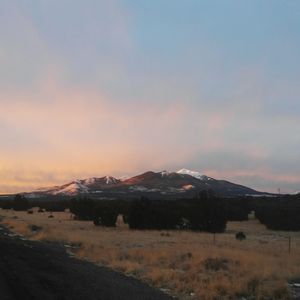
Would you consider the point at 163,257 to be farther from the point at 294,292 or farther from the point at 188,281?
the point at 294,292

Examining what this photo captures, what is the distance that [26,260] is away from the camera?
19.9 m

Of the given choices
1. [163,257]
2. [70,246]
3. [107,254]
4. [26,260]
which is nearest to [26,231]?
[70,246]

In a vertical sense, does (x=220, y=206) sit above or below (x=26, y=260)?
above

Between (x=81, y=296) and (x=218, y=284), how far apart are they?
4.99 meters

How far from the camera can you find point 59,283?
50.2 feet

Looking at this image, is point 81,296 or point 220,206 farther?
point 220,206

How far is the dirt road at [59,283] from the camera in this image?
13453mm

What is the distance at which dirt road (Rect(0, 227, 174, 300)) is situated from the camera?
13.5m

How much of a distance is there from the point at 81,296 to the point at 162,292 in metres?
3.85

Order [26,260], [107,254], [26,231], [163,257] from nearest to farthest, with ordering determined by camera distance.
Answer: [26,260]
[163,257]
[107,254]
[26,231]

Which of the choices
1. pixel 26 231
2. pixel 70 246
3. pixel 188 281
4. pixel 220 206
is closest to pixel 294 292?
pixel 188 281

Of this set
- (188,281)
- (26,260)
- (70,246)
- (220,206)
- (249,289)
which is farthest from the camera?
(220,206)

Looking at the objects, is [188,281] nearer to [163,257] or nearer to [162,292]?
[162,292]

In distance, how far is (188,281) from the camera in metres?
18.4
